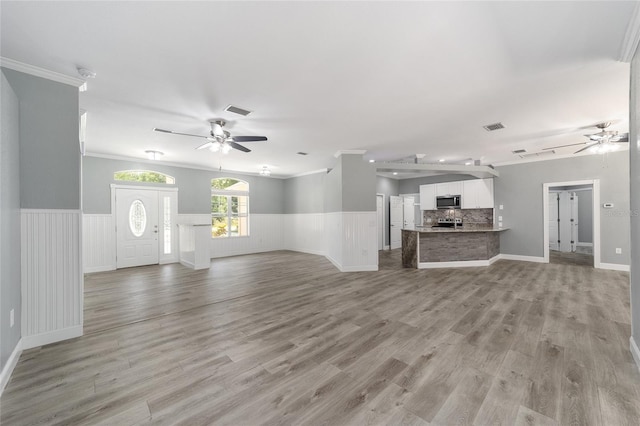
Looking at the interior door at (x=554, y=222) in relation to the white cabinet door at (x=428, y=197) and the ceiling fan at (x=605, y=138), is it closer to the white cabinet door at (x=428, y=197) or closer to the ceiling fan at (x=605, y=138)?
the white cabinet door at (x=428, y=197)


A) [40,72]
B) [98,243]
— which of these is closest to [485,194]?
[40,72]

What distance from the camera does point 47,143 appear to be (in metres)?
2.70

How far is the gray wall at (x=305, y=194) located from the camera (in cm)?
866

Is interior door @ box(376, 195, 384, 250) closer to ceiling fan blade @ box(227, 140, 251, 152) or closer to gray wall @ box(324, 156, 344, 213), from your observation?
gray wall @ box(324, 156, 344, 213)

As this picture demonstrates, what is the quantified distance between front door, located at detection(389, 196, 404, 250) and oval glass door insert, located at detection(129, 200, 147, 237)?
7.78 meters

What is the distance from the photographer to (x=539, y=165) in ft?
22.4

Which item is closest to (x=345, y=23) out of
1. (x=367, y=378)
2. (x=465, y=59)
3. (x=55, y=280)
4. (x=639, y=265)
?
(x=465, y=59)

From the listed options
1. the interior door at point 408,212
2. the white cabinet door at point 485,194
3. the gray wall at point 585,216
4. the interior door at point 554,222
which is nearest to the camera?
the white cabinet door at point 485,194

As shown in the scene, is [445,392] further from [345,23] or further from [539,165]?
[539,165]

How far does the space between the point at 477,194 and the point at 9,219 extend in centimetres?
905

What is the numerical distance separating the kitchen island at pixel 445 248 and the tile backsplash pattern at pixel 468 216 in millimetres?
1455

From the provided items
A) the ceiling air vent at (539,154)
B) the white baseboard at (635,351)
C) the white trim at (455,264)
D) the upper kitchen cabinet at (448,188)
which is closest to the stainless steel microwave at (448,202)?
the upper kitchen cabinet at (448,188)

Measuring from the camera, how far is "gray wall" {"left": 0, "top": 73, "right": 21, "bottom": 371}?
6.85ft

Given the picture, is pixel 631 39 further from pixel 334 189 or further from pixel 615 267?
pixel 615 267
